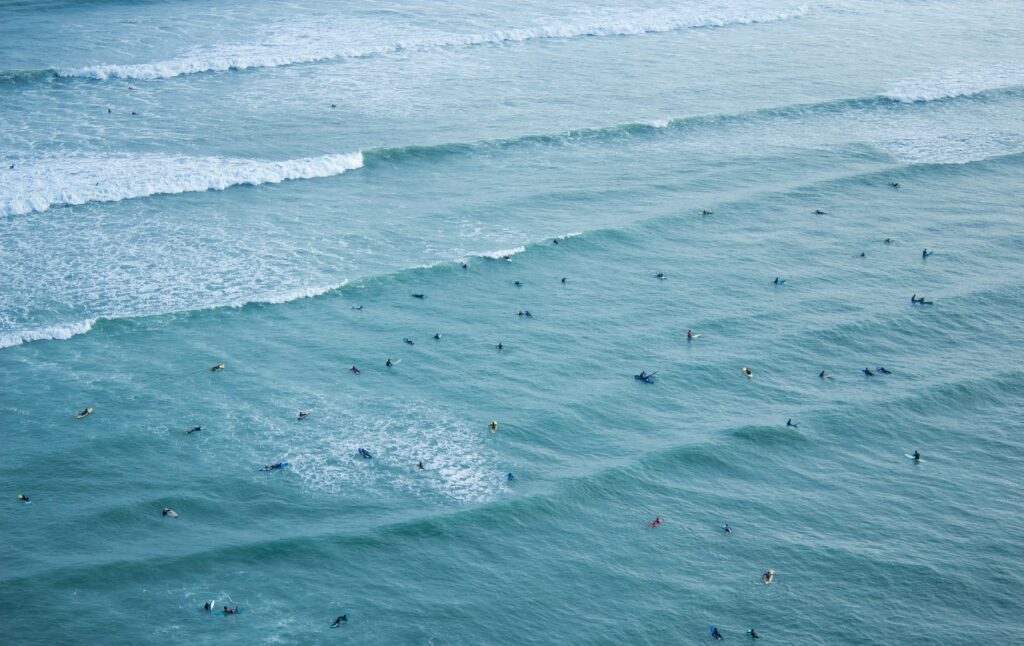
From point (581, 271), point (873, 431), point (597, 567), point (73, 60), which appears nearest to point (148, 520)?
point (597, 567)

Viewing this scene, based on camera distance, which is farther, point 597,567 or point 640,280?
point 640,280

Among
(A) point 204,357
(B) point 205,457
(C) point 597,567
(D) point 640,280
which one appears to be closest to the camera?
(C) point 597,567

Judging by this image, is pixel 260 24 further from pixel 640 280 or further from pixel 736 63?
pixel 640 280

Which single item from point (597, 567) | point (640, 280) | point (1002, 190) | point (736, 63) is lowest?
point (597, 567)

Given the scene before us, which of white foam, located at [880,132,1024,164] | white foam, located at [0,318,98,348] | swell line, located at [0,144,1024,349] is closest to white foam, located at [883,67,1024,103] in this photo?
white foam, located at [880,132,1024,164]

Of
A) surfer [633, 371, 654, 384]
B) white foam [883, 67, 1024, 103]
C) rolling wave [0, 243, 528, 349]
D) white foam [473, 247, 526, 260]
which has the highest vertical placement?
white foam [883, 67, 1024, 103]

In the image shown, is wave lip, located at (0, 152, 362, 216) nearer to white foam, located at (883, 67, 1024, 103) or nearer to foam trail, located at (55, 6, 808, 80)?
foam trail, located at (55, 6, 808, 80)

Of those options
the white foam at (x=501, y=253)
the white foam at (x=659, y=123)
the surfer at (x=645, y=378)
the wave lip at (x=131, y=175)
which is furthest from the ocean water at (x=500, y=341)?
the white foam at (x=501, y=253)

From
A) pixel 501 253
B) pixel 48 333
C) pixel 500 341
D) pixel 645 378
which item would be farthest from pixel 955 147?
pixel 48 333
